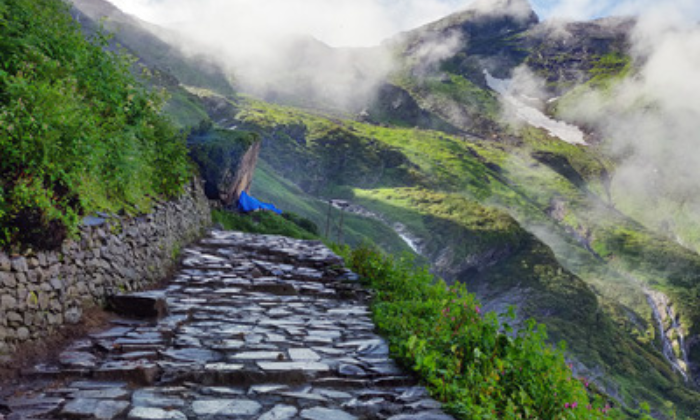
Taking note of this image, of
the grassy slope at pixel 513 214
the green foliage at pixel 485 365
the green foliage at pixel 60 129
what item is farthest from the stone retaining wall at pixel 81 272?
the grassy slope at pixel 513 214

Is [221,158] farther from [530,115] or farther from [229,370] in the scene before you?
[530,115]

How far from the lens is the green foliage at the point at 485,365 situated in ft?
12.7

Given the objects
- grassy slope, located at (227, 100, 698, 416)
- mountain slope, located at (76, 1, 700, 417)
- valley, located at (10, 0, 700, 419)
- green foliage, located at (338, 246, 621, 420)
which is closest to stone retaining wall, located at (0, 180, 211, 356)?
green foliage, located at (338, 246, 621, 420)

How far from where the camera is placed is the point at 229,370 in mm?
4527

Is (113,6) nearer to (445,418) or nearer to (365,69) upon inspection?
(365,69)

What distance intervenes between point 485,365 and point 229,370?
2380mm

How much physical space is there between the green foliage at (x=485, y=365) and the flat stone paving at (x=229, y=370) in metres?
0.23

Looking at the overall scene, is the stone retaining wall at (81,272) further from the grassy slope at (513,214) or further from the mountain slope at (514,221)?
the grassy slope at (513,214)

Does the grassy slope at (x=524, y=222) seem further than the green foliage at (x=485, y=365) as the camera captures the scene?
Yes

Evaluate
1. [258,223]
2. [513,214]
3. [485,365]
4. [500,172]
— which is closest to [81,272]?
[485,365]

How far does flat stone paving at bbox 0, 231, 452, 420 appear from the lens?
376 cm

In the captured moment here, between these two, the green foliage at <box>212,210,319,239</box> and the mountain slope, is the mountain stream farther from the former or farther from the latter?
the green foliage at <box>212,210,319,239</box>

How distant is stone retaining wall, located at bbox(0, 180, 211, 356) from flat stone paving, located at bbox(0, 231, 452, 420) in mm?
413

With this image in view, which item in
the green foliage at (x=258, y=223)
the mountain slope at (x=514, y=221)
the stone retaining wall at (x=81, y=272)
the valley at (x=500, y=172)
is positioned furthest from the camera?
the mountain slope at (x=514, y=221)
